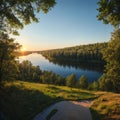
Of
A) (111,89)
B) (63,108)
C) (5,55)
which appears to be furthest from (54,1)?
(111,89)

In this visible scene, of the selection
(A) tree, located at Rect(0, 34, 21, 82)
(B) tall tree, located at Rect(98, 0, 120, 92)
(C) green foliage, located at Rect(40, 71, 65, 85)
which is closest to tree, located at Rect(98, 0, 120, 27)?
(B) tall tree, located at Rect(98, 0, 120, 92)

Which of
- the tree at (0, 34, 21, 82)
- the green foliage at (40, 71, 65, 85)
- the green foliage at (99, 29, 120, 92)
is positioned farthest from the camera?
the green foliage at (40, 71, 65, 85)

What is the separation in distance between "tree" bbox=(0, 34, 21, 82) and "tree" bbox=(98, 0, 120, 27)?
62.8 ft

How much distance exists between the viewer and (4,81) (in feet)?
108

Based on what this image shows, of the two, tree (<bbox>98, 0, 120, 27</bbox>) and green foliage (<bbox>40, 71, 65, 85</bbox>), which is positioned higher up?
tree (<bbox>98, 0, 120, 27</bbox>)

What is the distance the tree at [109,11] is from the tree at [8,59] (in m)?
19.1

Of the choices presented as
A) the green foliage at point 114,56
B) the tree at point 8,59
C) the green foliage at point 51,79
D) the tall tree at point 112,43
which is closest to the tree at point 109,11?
the tall tree at point 112,43

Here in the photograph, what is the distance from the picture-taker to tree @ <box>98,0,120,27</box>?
16.0 meters

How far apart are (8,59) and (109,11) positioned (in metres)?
21.6

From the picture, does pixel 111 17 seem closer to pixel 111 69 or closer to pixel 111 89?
pixel 111 69

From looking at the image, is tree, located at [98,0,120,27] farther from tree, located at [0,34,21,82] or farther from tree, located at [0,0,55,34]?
tree, located at [0,34,21,82]

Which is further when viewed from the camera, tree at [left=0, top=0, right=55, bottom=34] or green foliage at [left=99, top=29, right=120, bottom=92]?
green foliage at [left=99, top=29, right=120, bottom=92]

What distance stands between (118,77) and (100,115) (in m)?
11.1

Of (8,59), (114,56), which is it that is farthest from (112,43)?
(8,59)
